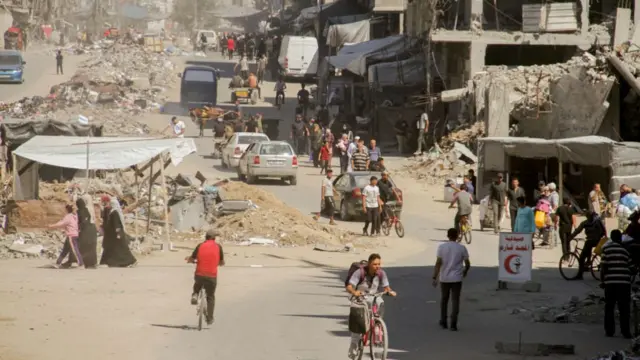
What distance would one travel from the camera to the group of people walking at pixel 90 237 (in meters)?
26.2

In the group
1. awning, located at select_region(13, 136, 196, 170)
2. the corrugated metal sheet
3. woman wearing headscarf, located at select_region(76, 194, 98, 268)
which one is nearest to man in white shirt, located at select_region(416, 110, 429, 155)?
the corrugated metal sheet

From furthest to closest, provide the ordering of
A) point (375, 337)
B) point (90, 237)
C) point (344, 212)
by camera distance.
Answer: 1. point (344, 212)
2. point (90, 237)
3. point (375, 337)

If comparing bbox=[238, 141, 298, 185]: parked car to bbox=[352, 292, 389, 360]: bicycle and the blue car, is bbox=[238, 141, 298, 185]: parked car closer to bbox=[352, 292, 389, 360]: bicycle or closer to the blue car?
bbox=[352, 292, 389, 360]: bicycle

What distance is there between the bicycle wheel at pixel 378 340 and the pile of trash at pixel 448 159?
27.8 meters

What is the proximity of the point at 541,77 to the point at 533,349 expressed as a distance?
90.8 ft

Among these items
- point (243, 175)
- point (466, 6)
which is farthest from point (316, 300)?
point (466, 6)

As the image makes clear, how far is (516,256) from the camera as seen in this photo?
75.7 ft

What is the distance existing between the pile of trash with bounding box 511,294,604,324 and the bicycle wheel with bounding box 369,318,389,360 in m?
5.25

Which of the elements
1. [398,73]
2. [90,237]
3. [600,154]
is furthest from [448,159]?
[90,237]

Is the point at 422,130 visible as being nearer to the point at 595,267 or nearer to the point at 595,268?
the point at 595,267

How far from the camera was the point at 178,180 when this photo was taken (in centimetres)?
3741

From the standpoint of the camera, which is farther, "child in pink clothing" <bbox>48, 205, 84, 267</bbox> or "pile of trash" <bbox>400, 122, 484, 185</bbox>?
"pile of trash" <bbox>400, 122, 484, 185</bbox>

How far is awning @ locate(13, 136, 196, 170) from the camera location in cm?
3023

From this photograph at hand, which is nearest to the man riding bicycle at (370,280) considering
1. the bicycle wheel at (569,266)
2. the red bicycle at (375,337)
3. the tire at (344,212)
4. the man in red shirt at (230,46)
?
the red bicycle at (375,337)
